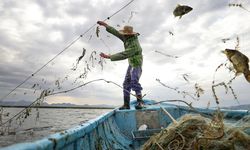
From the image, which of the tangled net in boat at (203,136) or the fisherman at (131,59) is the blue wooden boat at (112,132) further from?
the tangled net in boat at (203,136)

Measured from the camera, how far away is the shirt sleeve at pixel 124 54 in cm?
749

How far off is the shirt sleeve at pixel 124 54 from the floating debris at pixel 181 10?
12.8ft

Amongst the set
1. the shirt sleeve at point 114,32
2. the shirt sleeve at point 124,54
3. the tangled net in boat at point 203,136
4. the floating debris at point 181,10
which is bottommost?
the tangled net in boat at point 203,136

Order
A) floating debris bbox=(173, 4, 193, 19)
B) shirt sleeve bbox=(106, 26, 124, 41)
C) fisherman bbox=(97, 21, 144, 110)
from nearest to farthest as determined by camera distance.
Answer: floating debris bbox=(173, 4, 193, 19) → fisherman bbox=(97, 21, 144, 110) → shirt sleeve bbox=(106, 26, 124, 41)

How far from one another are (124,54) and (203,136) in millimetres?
5327

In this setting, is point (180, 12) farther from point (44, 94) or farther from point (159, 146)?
point (44, 94)

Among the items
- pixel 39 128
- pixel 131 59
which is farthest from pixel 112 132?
pixel 39 128

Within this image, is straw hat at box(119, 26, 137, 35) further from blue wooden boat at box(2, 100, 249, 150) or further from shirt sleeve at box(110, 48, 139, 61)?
blue wooden boat at box(2, 100, 249, 150)

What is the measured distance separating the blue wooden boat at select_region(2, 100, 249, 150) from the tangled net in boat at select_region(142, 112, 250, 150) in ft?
3.12

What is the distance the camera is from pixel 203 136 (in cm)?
272

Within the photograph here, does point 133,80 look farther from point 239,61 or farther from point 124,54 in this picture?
point 239,61

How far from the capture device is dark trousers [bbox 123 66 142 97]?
8.14 metres

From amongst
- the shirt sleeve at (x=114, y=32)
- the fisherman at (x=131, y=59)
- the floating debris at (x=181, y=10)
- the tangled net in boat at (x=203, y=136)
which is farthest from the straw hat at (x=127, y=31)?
the tangled net in boat at (x=203, y=136)

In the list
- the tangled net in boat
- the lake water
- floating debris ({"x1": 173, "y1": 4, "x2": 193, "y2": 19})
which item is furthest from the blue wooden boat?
floating debris ({"x1": 173, "y1": 4, "x2": 193, "y2": 19})
